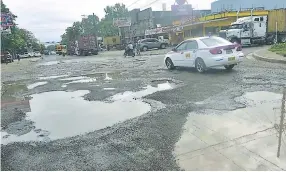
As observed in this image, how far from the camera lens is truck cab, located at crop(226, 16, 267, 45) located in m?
28.9

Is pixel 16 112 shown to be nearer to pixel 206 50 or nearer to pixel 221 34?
pixel 206 50

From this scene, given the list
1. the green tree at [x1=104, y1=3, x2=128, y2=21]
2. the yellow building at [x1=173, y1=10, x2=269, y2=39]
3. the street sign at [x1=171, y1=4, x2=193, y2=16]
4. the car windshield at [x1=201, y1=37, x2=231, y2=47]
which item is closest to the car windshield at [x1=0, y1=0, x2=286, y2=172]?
the car windshield at [x1=201, y1=37, x2=231, y2=47]

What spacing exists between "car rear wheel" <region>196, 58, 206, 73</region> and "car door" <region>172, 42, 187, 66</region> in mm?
1086

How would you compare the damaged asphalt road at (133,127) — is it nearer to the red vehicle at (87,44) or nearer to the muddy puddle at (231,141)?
the muddy puddle at (231,141)

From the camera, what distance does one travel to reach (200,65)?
12.4 metres

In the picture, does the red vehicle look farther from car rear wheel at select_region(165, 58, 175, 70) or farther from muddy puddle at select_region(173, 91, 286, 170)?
muddy puddle at select_region(173, 91, 286, 170)

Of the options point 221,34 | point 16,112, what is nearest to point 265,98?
point 16,112

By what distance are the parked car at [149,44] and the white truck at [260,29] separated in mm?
14456

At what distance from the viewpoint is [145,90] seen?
31.7ft

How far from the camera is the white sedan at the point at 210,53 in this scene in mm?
11773

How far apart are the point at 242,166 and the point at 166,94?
190 inches

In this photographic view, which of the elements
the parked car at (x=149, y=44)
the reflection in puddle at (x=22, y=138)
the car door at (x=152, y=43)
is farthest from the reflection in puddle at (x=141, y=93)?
the car door at (x=152, y=43)

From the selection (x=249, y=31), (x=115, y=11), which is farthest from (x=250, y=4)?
(x=249, y=31)

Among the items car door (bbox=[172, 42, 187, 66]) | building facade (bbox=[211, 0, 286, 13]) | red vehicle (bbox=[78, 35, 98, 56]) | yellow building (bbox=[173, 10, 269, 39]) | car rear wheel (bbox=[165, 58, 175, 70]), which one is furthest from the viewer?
building facade (bbox=[211, 0, 286, 13])
